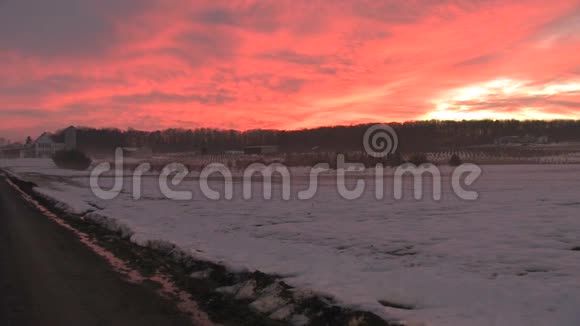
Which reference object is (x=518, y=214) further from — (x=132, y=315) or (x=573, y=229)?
(x=132, y=315)

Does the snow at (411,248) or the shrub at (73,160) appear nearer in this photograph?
the snow at (411,248)

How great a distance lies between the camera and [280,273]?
7117 mm

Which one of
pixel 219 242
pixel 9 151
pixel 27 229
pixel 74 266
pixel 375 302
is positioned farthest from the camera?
pixel 9 151

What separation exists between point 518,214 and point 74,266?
11217 mm

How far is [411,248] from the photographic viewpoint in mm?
8836

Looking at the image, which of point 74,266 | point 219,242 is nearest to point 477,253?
point 219,242

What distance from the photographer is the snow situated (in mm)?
5523

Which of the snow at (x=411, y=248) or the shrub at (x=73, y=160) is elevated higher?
the shrub at (x=73, y=160)

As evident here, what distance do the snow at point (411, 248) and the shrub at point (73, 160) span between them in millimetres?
49208

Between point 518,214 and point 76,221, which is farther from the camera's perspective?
point 76,221

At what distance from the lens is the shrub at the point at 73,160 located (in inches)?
2441

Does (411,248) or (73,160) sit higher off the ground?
(73,160)

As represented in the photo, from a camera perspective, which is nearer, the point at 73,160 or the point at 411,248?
the point at 411,248

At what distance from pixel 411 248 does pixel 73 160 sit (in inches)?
2475
